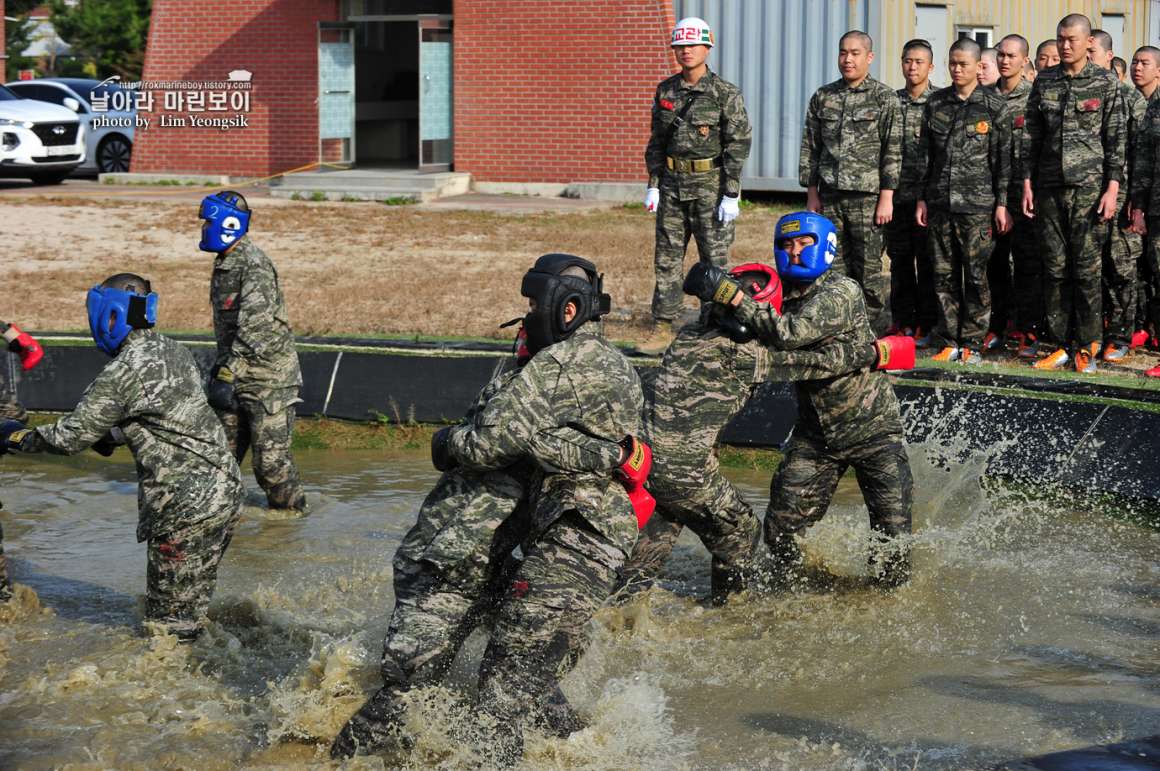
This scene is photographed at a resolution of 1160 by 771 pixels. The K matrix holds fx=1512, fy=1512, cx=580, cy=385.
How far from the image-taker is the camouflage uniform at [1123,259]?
10.5 m

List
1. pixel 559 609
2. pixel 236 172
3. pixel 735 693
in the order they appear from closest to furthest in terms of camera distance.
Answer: pixel 559 609, pixel 735 693, pixel 236 172

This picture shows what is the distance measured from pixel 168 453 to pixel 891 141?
6.30 metres

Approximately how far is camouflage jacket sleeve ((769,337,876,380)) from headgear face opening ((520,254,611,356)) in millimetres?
1938

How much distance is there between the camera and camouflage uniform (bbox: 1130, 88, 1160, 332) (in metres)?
10.3

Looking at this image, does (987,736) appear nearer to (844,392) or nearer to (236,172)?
(844,392)

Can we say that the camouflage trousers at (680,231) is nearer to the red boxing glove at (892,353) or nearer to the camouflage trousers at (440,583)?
the red boxing glove at (892,353)

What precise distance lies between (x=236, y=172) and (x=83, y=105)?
3628 millimetres

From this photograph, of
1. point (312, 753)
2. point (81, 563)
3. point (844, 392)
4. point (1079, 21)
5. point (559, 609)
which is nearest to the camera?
point (559, 609)

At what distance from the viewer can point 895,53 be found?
21375mm

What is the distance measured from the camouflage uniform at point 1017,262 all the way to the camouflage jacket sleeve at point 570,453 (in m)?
6.66

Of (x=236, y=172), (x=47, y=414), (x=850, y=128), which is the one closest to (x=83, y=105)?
(x=236, y=172)

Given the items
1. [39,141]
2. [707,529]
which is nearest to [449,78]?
[39,141]

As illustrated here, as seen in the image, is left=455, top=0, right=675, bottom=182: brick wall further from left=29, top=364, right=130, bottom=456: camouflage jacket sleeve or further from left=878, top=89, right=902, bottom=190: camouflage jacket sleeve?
left=29, top=364, right=130, bottom=456: camouflage jacket sleeve

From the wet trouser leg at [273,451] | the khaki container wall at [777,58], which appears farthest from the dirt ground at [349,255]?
the wet trouser leg at [273,451]
